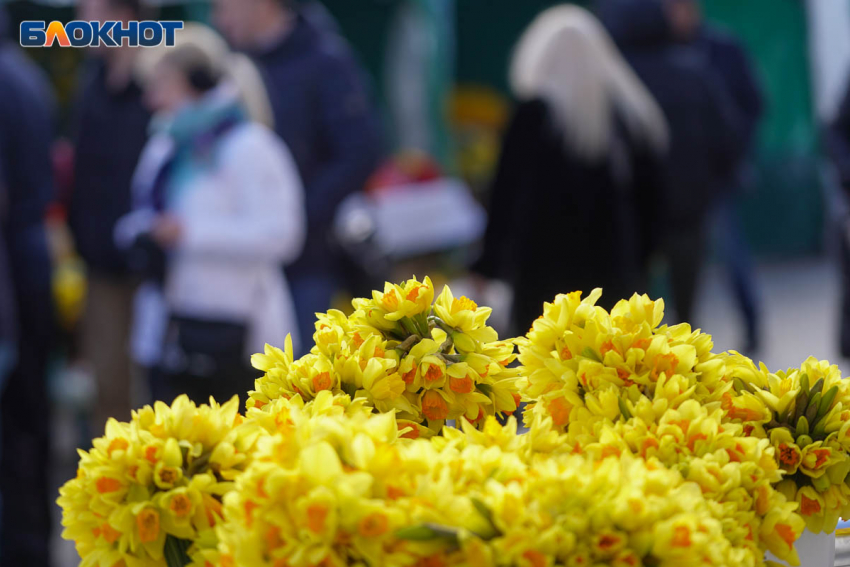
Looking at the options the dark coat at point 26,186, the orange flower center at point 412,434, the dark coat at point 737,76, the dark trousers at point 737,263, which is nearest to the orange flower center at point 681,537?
the orange flower center at point 412,434

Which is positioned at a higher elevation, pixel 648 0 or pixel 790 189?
pixel 648 0

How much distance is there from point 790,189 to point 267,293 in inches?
256

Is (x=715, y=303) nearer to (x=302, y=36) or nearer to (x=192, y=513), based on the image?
(x=302, y=36)

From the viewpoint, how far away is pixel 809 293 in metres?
7.40

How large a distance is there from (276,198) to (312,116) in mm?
647

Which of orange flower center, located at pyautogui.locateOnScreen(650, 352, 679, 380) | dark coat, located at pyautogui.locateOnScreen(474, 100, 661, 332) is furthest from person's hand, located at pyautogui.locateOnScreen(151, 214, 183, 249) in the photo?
orange flower center, located at pyautogui.locateOnScreen(650, 352, 679, 380)

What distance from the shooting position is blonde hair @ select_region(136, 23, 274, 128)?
3234mm

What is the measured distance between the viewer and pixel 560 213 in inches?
122

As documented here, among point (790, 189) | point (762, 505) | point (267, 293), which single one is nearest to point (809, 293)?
point (790, 189)

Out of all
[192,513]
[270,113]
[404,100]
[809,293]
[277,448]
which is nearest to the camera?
[277,448]

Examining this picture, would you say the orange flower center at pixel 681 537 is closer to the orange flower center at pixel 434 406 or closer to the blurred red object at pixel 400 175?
the orange flower center at pixel 434 406

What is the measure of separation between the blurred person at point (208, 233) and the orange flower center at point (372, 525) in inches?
95.6

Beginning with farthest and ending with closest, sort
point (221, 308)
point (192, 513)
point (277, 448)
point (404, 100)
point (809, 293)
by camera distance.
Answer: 1. point (809, 293)
2. point (404, 100)
3. point (221, 308)
4. point (192, 513)
5. point (277, 448)

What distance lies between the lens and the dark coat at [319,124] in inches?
146
